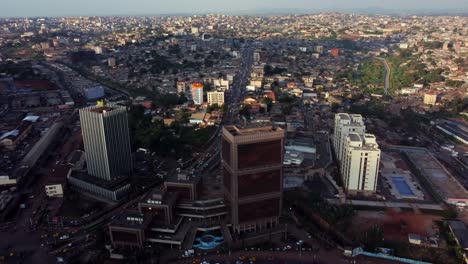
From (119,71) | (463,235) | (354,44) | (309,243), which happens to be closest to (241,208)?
(309,243)

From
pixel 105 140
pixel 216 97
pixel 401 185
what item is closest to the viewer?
pixel 105 140

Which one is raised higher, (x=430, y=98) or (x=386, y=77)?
(x=430, y=98)

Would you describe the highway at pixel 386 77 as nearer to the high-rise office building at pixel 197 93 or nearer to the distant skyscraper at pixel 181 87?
the high-rise office building at pixel 197 93

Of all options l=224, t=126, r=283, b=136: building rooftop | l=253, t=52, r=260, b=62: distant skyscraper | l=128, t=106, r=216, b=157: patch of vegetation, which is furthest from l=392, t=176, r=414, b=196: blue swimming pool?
l=253, t=52, r=260, b=62: distant skyscraper

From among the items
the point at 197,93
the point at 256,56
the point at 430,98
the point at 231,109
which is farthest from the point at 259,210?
the point at 256,56

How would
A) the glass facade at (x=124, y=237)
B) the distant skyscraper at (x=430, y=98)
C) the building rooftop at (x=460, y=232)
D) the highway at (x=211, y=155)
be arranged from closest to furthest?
the glass facade at (x=124, y=237), the building rooftop at (x=460, y=232), the highway at (x=211, y=155), the distant skyscraper at (x=430, y=98)

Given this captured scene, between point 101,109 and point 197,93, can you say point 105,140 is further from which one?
point 197,93

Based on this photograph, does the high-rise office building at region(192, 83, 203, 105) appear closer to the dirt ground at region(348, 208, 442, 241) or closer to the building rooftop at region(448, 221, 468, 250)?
the dirt ground at region(348, 208, 442, 241)

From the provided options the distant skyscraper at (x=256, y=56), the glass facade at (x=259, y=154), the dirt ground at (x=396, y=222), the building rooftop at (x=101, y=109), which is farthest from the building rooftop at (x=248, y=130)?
the distant skyscraper at (x=256, y=56)
